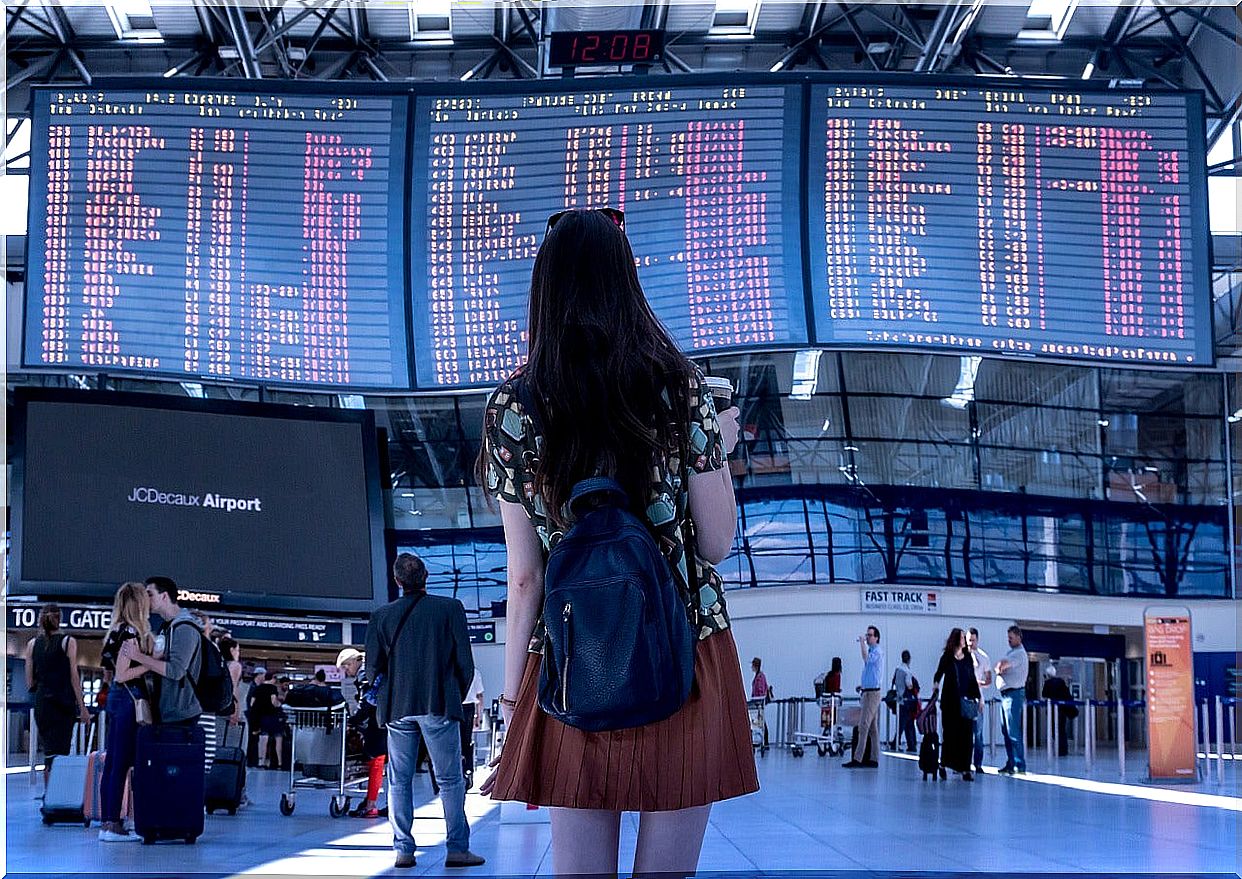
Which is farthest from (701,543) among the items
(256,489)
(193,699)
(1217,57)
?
(1217,57)

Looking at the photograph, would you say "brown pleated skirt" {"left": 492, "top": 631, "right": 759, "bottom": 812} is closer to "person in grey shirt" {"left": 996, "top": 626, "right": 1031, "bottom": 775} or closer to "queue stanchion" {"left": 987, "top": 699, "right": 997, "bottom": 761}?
"person in grey shirt" {"left": 996, "top": 626, "right": 1031, "bottom": 775}

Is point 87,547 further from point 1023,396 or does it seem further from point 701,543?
point 1023,396

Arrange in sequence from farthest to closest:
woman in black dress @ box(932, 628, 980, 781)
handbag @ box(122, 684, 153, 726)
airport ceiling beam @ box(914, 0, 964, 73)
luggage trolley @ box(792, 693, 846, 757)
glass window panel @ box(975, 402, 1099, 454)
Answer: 1. glass window panel @ box(975, 402, 1099, 454)
2. luggage trolley @ box(792, 693, 846, 757)
3. airport ceiling beam @ box(914, 0, 964, 73)
4. woman in black dress @ box(932, 628, 980, 781)
5. handbag @ box(122, 684, 153, 726)

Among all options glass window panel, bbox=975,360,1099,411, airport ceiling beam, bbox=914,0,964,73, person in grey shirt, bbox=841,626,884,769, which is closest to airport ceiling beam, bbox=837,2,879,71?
airport ceiling beam, bbox=914,0,964,73

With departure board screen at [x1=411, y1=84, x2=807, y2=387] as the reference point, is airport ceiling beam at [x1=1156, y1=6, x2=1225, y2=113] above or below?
above

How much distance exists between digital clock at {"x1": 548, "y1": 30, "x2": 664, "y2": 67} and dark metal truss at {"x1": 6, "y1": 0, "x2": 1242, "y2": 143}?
6739 millimetres

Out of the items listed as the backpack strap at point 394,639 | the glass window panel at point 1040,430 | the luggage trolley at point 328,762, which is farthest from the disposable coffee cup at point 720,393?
the glass window panel at point 1040,430

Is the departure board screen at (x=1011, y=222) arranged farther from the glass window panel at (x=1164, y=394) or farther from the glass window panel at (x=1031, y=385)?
the glass window panel at (x=1164, y=394)

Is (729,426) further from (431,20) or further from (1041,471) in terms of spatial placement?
(1041,471)

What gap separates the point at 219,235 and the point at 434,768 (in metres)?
4.65

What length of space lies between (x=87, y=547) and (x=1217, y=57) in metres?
15.4

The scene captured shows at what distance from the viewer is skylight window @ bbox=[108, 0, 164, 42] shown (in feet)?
54.1

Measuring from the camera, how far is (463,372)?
29.9 feet

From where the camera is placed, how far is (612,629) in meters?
1.77
